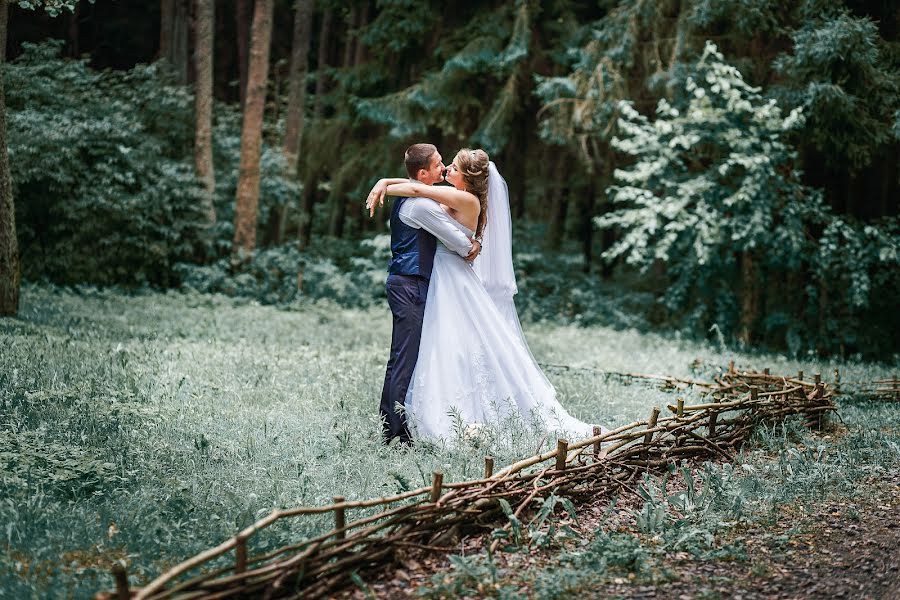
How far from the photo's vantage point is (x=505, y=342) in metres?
5.65

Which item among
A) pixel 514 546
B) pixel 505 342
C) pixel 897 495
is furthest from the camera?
pixel 505 342

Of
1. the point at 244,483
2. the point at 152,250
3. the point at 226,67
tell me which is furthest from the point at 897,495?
the point at 226,67

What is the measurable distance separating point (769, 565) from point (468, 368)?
2.54m

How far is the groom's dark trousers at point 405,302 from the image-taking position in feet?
17.9

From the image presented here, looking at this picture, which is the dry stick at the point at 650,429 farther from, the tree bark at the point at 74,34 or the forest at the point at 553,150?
the tree bark at the point at 74,34

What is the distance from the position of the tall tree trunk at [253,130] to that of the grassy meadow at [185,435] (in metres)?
5.79

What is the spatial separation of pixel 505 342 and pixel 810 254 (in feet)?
26.5

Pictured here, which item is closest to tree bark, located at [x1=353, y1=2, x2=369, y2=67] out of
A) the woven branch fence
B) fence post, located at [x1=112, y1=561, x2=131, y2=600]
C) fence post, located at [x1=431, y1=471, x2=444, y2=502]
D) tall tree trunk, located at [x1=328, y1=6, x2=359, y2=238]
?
tall tree trunk, located at [x1=328, y1=6, x2=359, y2=238]

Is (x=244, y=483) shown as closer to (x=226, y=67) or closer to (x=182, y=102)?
(x=182, y=102)

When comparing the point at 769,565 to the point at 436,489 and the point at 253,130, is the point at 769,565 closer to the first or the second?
the point at 436,489

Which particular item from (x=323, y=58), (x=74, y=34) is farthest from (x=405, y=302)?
(x=74, y=34)

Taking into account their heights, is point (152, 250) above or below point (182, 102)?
below

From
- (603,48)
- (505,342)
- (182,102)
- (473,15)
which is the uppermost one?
(473,15)

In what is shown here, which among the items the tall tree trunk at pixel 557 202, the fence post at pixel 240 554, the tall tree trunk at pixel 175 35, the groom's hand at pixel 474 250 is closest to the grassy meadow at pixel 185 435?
the fence post at pixel 240 554
